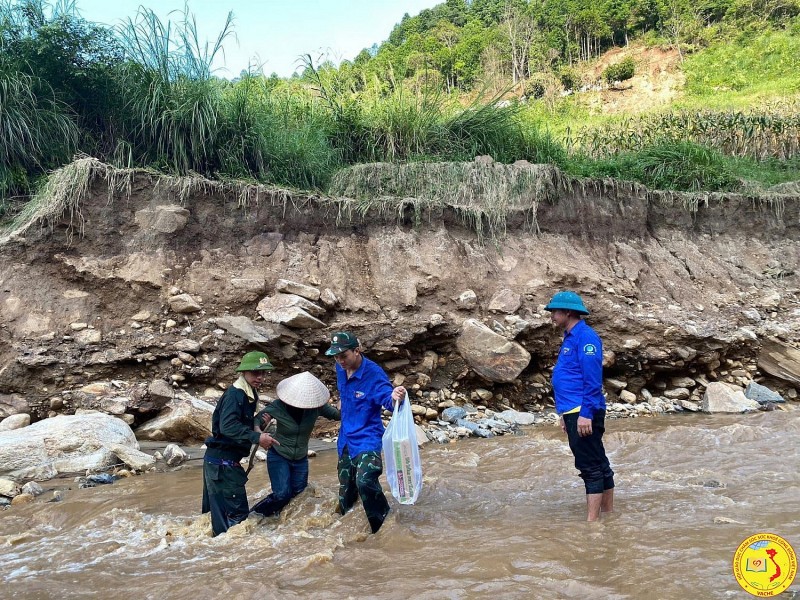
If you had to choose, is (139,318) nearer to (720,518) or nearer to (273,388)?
(273,388)

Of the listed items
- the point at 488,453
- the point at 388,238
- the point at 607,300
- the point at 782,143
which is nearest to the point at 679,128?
the point at 782,143

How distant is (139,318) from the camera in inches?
278

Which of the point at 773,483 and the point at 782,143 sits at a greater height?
the point at 782,143

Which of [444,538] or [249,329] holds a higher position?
[249,329]

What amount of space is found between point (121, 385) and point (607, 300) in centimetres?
692

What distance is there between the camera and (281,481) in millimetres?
4145

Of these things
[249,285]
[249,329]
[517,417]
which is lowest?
[517,417]

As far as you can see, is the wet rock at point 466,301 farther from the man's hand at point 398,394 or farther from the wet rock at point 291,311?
the man's hand at point 398,394

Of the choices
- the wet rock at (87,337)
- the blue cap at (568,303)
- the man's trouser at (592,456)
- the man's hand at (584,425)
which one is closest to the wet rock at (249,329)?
the wet rock at (87,337)

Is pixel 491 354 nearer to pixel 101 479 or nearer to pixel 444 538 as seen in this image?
pixel 444 538

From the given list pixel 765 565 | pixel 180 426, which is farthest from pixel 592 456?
pixel 180 426

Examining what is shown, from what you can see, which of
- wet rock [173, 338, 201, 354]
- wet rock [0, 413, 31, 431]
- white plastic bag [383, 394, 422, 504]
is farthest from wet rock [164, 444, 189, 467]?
white plastic bag [383, 394, 422, 504]

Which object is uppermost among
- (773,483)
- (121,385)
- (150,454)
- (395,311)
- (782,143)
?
(782,143)

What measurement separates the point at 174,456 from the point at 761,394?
8.00 metres
